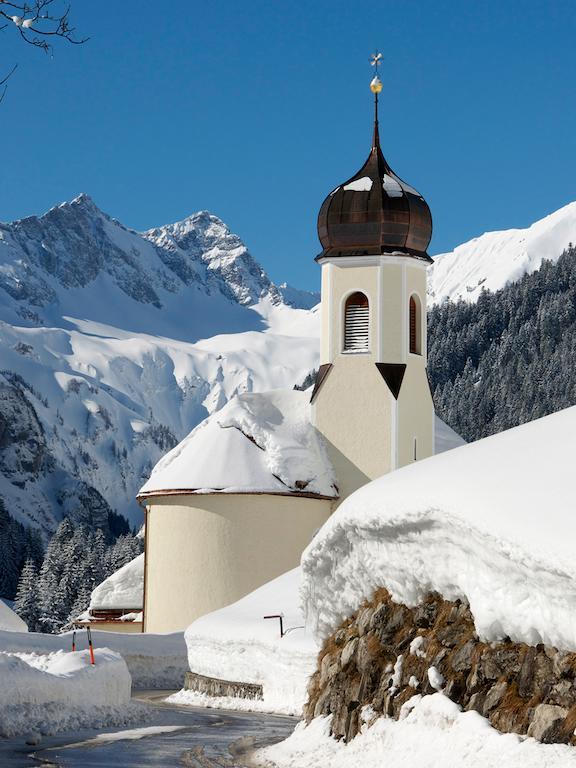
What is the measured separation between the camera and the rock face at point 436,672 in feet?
30.9

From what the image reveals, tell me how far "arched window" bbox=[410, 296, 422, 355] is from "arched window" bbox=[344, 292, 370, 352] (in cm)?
146

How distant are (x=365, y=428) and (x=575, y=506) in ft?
99.9

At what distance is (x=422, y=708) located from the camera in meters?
10.8

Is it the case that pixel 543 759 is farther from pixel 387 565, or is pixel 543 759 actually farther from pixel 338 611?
pixel 338 611

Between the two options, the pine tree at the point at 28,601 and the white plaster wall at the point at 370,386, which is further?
the pine tree at the point at 28,601

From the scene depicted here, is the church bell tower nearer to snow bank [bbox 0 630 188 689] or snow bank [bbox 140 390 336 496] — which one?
snow bank [bbox 140 390 336 496]

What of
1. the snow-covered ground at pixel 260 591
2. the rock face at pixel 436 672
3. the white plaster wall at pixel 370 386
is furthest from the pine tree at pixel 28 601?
the rock face at pixel 436 672

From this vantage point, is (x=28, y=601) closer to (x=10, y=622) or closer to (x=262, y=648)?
(x=10, y=622)

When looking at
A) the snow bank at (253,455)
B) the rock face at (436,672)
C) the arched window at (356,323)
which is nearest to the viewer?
the rock face at (436,672)

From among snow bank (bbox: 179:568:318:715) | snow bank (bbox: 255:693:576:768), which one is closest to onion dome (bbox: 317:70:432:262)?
snow bank (bbox: 179:568:318:715)

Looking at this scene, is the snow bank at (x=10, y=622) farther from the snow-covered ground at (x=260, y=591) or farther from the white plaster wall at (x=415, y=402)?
the white plaster wall at (x=415, y=402)

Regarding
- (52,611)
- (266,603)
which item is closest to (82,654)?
(266,603)

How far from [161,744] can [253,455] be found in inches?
930

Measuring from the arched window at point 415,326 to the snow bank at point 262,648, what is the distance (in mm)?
13020
